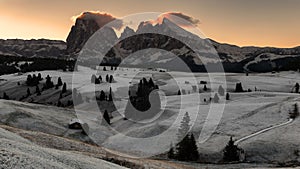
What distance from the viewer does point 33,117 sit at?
112m

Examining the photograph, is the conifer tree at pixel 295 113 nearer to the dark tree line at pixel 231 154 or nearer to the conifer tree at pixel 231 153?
the dark tree line at pixel 231 154

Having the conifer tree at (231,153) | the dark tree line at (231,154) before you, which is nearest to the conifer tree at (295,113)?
Answer: the dark tree line at (231,154)

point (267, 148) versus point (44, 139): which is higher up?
point (44, 139)

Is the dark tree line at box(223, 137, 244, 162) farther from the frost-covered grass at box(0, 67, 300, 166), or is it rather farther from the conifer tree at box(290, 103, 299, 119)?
the conifer tree at box(290, 103, 299, 119)

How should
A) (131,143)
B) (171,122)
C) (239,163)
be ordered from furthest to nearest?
(171,122)
(131,143)
(239,163)

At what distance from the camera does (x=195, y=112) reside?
129625 mm

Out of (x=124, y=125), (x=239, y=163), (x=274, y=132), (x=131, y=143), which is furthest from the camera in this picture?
(x=124, y=125)

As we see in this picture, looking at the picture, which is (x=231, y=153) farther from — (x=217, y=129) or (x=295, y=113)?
(x=295, y=113)

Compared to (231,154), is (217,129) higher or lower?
higher

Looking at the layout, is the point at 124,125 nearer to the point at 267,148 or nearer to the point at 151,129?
the point at 151,129

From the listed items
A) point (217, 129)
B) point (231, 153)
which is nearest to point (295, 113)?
point (217, 129)

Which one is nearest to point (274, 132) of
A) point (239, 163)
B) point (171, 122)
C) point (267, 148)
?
point (267, 148)

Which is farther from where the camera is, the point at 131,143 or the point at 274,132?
the point at 131,143

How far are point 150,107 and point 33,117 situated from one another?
4570cm
